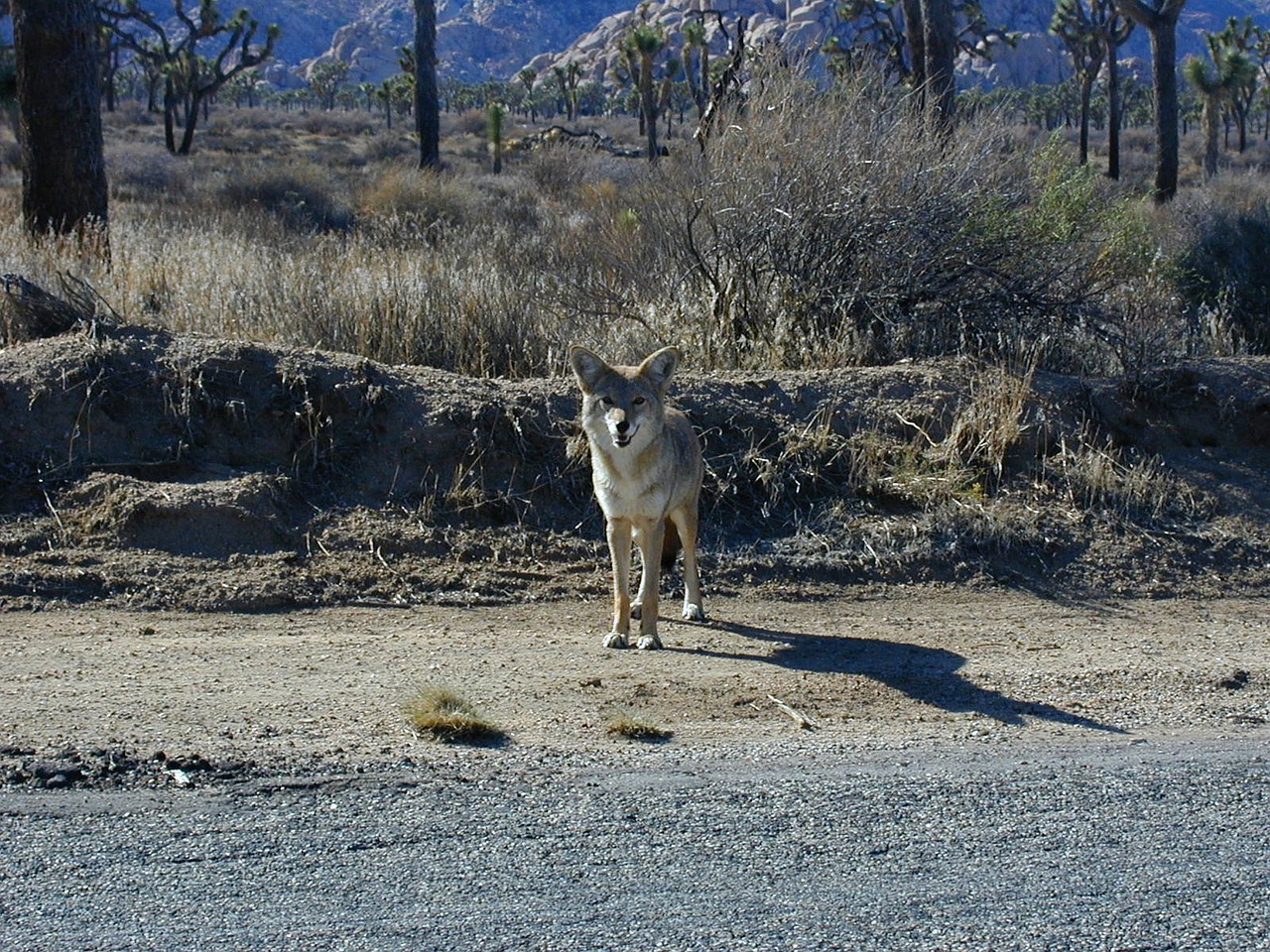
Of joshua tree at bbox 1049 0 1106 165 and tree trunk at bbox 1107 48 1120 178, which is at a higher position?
joshua tree at bbox 1049 0 1106 165

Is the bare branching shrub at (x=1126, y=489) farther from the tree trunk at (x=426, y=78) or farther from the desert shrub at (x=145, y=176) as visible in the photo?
the tree trunk at (x=426, y=78)

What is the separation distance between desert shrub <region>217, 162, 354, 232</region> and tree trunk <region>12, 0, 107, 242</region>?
8.72 m

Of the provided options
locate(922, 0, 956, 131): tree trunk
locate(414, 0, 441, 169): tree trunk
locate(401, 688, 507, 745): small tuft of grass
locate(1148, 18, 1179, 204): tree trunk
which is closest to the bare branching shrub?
locate(401, 688, 507, 745): small tuft of grass

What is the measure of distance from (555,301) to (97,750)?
8.31 metres

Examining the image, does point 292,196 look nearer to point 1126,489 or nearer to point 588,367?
point 1126,489

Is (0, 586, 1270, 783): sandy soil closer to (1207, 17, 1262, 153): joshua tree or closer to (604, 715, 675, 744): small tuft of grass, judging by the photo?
(604, 715, 675, 744): small tuft of grass

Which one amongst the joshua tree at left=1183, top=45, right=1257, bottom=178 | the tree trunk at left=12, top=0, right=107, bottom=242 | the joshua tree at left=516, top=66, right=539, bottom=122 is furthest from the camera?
the joshua tree at left=516, top=66, right=539, bottom=122

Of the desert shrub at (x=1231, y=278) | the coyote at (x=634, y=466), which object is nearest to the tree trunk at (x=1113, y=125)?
the desert shrub at (x=1231, y=278)

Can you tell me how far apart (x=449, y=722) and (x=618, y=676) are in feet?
4.26

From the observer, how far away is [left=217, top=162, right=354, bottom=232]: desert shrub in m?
26.6

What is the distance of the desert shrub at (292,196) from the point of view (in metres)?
26.6

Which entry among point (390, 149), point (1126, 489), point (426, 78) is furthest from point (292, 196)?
point (390, 149)

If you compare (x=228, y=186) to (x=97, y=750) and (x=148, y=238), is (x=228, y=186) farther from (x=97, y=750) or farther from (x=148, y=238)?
(x=97, y=750)

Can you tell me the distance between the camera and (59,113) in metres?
15.1
